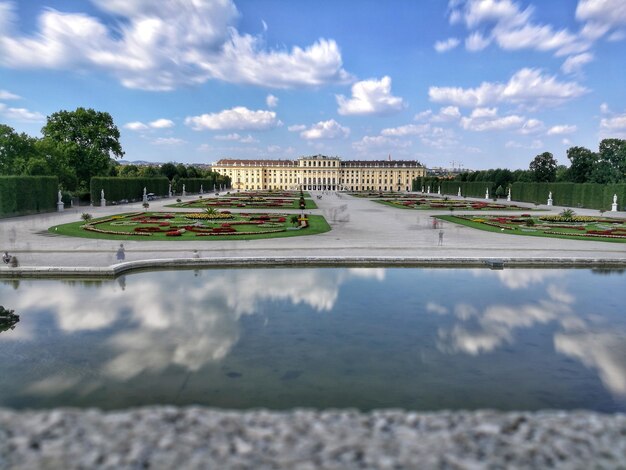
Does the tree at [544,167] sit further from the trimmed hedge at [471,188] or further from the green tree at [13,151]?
the green tree at [13,151]

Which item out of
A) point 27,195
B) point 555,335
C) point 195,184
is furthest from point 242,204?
point 555,335

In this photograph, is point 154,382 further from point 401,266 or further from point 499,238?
point 499,238

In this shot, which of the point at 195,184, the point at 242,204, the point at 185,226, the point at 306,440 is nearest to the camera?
the point at 306,440

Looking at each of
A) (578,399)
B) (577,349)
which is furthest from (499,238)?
(578,399)

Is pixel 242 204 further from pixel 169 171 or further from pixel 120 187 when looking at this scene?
pixel 169 171

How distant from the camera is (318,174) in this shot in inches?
5669

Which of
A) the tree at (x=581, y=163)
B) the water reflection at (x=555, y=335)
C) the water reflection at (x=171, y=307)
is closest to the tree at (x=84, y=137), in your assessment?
the water reflection at (x=171, y=307)

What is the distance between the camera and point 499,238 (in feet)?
63.8

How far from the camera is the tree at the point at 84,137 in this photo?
4450 cm

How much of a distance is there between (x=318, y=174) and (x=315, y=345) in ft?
454

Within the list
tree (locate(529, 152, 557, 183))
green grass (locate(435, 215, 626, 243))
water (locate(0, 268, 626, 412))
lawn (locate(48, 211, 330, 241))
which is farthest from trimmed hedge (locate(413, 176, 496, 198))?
water (locate(0, 268, 626, 412))

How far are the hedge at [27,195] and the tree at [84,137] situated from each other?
10856mm

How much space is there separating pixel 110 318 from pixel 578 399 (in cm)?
733

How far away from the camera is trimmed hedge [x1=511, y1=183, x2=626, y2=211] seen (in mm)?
40381
